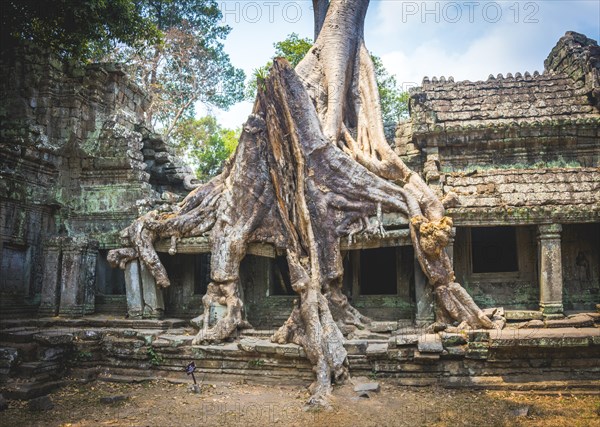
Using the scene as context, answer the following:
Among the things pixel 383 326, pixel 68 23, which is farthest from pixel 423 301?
pixel 68 23

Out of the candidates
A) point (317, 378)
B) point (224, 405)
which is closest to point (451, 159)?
point (317, 378)

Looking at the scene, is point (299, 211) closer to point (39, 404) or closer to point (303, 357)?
point (303, 357)

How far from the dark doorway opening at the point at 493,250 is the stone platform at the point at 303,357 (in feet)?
8.00

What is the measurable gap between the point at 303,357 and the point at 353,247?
2.18 meters

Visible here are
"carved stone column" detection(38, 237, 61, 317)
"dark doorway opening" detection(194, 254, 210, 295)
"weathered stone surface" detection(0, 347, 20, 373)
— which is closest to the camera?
"weathered stone surface" detection(0, 347, 20, 373)

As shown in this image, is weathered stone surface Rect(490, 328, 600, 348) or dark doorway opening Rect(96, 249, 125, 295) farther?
dark doorway opening Rect(96, 249, 125, 295)

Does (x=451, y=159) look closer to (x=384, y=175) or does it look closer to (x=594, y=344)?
(x=384, y=175)

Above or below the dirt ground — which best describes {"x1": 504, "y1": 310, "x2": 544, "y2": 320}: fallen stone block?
above

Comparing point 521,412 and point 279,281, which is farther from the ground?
point 279,281

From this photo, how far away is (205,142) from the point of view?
2497cm

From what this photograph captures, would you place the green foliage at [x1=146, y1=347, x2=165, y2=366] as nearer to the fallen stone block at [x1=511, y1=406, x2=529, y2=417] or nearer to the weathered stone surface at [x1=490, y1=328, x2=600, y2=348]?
the weathered stone surface at [x1=490, y1=328, x2=600, y2=348]

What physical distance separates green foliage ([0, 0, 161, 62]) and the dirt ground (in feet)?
27.7

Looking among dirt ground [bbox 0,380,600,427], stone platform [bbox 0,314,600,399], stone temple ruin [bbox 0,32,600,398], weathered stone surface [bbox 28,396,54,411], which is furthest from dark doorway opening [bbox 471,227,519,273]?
weathered stone surface [bbox 28,396,54,411]

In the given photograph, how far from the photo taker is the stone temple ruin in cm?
684
